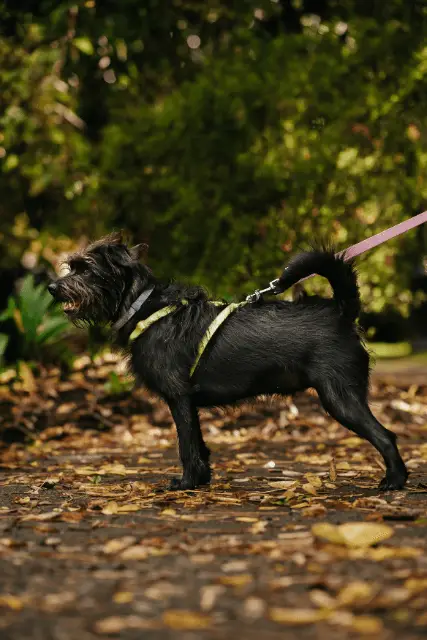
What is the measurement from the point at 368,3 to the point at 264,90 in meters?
1.59

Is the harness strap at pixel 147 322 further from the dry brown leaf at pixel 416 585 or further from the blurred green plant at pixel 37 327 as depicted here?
the blurred green plant at pixel 37 327

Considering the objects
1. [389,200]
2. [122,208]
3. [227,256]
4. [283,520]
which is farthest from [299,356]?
[122,208]

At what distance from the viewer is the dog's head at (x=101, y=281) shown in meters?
5.99

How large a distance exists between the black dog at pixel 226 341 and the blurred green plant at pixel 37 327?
13.9ft

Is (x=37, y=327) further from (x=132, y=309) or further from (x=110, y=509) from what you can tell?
(x=110, y=509)

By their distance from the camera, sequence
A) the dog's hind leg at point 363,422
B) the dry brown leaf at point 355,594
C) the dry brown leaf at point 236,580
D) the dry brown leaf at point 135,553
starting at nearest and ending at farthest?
A: the dry brown leaf at point 355,594 < the dry brown leaf at point 236,580 < the dry brown leaf at point 135,553 < the dog's hind leg at point 363,422

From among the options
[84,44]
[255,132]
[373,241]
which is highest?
[84,44]

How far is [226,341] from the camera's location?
596 cm

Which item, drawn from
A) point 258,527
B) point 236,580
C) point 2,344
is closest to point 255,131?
point 2,344

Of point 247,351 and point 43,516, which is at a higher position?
Answer: point 247,351

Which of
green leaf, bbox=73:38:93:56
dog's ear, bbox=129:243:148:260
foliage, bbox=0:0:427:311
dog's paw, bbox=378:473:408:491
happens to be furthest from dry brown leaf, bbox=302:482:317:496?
green leaf, bbox=73:38:93:56

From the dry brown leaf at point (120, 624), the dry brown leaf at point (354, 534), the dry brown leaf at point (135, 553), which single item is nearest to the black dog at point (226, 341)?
the dry brown leaf at point (354, 534)

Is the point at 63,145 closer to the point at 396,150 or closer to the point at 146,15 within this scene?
the point at 146,15

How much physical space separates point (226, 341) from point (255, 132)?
5154 millimetres
